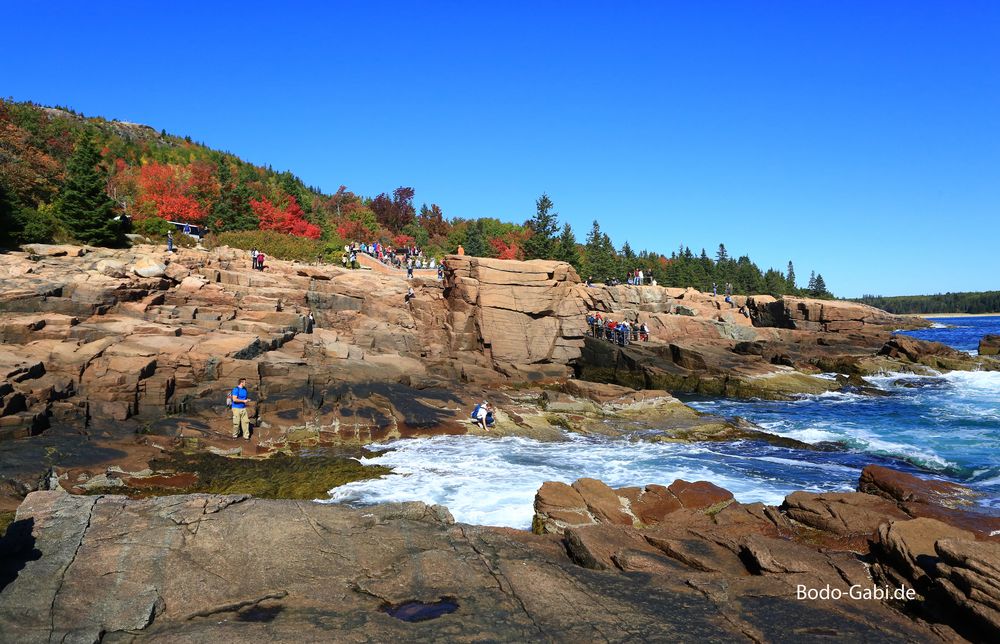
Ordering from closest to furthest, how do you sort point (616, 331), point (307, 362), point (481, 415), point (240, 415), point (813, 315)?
point (240, 415) < point (481, 415) < point (307, 362) < point (616, 331) < point (813, 315)

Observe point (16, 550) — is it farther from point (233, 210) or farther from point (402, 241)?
point (402, 241)

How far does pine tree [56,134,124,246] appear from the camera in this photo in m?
33.1

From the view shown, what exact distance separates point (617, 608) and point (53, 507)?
293 inches

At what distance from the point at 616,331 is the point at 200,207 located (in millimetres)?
36547

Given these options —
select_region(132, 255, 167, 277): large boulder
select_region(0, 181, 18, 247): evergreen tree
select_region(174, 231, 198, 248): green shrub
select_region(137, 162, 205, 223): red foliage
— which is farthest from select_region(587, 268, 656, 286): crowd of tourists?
select_region(0, 181, 18, 247): evergreen tree

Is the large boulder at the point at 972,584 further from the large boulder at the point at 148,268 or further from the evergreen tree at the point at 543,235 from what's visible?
the evergreen tree at the point at 543,235

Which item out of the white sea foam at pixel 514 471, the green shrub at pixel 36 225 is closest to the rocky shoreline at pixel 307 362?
the white sea foam at pixel 514 471

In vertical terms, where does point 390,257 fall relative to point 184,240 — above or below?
below

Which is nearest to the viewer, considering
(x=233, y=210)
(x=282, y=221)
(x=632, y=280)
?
(x=233, y=210)

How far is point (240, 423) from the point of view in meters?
17.6

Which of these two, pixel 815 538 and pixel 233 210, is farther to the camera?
pixel 233 210

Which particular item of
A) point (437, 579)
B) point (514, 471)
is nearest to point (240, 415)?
point (514, 471)

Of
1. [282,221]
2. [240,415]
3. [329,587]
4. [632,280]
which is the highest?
[282,221]

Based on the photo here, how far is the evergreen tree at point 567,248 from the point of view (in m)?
65.3
